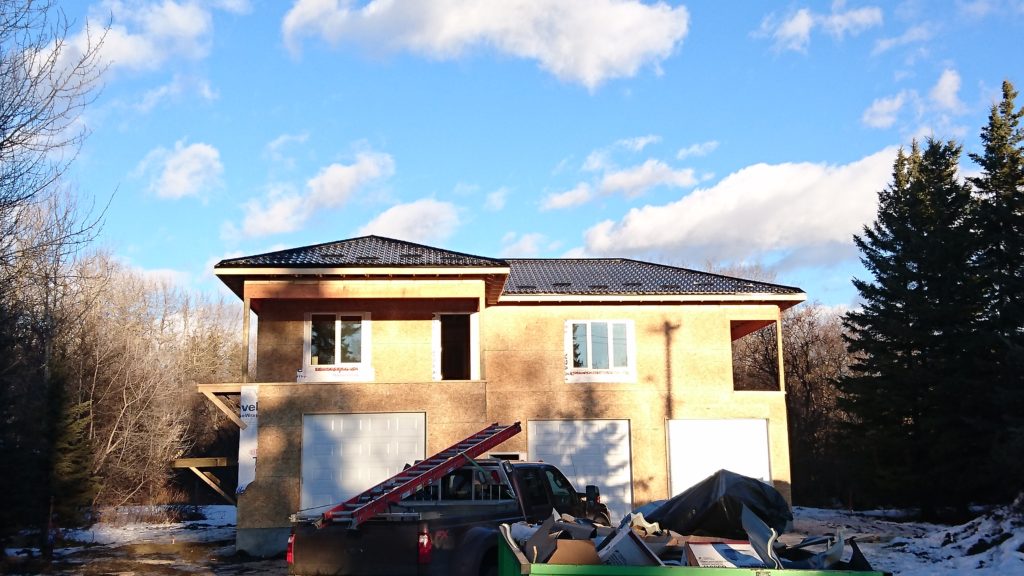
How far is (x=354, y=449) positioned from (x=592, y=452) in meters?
5.87

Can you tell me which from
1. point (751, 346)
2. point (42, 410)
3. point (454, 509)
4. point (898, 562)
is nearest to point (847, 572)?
point (454, 509)

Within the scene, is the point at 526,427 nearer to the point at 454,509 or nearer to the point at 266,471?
the point at 266,471

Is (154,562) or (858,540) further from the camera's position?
(858,540)

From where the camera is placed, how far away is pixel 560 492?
12234mm

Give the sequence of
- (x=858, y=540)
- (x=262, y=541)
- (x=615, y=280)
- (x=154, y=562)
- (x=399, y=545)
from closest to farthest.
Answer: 1. (x=399, y=545)
2. (x=154, y=562)
3. (x=262, y=541)
4. (x=858, y=540)
5. (x=615, y=280)

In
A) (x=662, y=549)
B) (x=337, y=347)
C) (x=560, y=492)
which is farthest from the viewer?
(x=337, y=347)

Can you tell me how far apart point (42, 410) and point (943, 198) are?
2579 cm

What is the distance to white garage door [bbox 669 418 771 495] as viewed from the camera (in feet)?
69.5

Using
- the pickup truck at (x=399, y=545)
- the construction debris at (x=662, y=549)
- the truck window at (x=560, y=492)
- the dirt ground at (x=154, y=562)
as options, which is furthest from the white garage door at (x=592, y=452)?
the construction debris at (x=662, y=549)

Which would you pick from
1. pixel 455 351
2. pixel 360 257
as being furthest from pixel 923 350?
pixel 360 257

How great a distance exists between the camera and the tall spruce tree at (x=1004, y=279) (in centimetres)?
1961

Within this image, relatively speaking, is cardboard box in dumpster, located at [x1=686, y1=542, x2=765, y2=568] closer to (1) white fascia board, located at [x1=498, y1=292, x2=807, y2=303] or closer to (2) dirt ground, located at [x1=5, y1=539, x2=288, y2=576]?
(2) dirt ground, located at [x1=5, y1=539, x2=288, y2=576]

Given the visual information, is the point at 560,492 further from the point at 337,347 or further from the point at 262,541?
the point at 337,347

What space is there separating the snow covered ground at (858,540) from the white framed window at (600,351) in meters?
5.51
